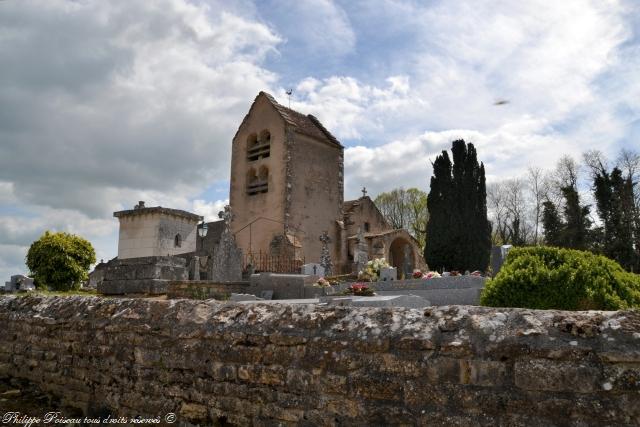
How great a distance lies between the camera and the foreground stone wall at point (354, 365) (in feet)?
8.68

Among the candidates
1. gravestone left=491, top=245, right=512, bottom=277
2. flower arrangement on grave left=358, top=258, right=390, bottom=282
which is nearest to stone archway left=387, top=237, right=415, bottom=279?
flower arrangement on grave left=358, top=258, right=390, bottom=282

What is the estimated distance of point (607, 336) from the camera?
261 centimetres

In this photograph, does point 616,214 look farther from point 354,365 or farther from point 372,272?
point 354,365

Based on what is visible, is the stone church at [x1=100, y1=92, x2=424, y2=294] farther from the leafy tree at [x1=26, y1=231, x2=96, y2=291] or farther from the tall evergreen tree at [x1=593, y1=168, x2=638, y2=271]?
the tall evergreen tree at [x1=593, y1=168, x2=638, y2=271]

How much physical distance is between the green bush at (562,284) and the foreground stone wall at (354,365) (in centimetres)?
488

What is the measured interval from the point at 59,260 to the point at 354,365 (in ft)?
60.5

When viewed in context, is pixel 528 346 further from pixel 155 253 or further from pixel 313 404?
pixel 155 253

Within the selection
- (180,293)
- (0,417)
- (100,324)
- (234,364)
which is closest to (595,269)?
(234,364)

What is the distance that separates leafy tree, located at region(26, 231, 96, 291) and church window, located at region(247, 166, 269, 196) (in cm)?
1386

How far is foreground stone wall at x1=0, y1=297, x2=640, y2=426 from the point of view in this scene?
8.68 ft

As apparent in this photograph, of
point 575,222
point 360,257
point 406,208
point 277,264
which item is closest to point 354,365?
point 360,257

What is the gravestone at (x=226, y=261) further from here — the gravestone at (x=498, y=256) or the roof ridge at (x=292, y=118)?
the roof ridge at (x=292, y=118)

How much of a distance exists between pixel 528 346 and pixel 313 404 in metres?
1.47

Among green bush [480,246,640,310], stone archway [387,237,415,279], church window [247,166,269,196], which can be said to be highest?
church window [247,166,269,196]
